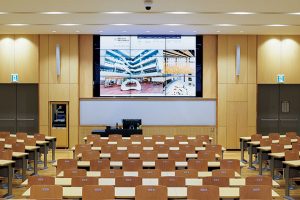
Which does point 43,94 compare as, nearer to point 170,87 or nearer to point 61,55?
point 61,55

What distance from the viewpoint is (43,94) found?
72.8ft

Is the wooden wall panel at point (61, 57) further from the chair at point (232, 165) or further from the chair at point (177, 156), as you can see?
the chair at point (232, 165)

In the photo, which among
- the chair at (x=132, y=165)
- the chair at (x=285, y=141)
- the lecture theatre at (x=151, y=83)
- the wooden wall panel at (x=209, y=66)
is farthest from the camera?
the wooden wall panel at (x=209, y=66)

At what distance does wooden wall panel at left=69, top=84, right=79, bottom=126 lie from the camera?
72.6 feet

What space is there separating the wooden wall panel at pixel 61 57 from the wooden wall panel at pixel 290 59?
9012mm

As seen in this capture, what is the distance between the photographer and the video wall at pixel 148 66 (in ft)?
72.9

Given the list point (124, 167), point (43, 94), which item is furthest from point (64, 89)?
point (124, 167)

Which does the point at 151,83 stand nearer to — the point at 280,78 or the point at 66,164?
the point at 280,78

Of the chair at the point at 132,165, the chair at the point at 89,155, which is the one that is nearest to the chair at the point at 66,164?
the chair at the point at 132,165

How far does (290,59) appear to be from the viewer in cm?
2238

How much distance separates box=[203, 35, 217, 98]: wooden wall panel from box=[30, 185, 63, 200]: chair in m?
15.1

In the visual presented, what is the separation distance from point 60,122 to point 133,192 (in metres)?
14.5

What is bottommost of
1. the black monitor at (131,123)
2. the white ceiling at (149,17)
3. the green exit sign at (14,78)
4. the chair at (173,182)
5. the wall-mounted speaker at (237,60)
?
the chair at (173,182)

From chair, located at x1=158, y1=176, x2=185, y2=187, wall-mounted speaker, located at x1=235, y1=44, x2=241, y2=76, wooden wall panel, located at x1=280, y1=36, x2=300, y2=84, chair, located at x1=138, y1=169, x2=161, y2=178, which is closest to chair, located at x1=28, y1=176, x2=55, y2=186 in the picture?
chair, located at x1=138, y1=169, x2=161, y2=178
